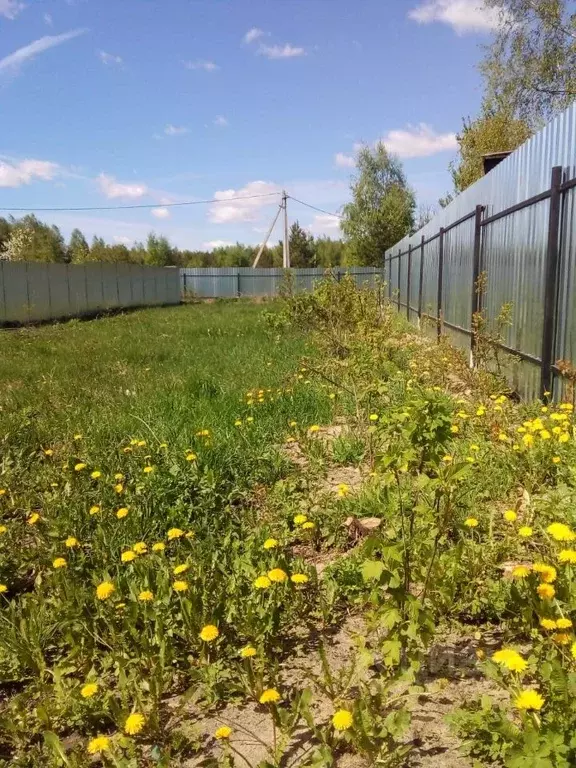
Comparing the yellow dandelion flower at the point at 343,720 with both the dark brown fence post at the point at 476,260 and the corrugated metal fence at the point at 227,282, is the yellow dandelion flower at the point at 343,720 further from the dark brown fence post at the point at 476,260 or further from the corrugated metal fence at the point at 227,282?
the corrugated metal fence at the point at 227,282

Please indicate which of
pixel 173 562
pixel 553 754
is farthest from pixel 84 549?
pixel 553 754

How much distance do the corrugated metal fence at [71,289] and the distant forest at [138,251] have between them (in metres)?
13.1

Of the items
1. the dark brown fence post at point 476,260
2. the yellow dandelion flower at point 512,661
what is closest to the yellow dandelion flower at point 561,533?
the yellow dandelion flower at point 512,661

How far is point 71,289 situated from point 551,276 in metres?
19.5

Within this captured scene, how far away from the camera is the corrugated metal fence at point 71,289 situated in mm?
17609

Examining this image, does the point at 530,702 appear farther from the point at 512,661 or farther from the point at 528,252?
the point at 528,252

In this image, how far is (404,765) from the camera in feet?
5.09

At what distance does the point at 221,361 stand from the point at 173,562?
578cm

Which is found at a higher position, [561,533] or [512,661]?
[561,533]

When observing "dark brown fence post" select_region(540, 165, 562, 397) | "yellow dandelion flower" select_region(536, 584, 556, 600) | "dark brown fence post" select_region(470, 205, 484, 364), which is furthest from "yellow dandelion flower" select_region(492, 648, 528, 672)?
"dark brown fence post" select_region(470, 205, 484, 364)

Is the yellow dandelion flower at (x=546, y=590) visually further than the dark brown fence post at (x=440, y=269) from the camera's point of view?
No

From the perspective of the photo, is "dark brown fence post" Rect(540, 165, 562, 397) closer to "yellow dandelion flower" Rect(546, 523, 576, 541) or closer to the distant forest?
"yellow dandelion flower" Rect(546, 523, 576, 541)

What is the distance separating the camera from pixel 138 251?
61031 millimetres

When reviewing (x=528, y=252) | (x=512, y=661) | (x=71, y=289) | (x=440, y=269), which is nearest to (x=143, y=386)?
(x=528, y=252)
